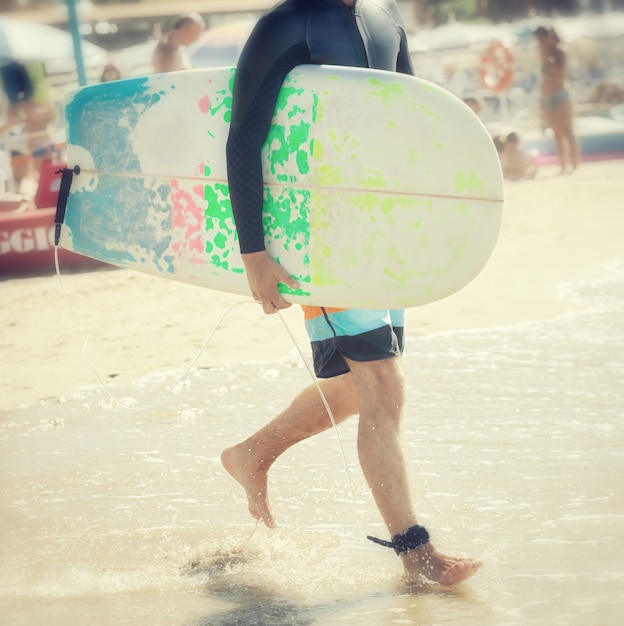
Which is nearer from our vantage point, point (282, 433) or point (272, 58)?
point (272, 58)

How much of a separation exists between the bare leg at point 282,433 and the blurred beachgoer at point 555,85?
962 cm

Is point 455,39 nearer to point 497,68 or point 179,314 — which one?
point 497,68

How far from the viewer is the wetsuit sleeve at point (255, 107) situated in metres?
2.48

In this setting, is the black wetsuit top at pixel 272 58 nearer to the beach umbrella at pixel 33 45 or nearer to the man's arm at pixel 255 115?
the man's arm at pixel 255 115

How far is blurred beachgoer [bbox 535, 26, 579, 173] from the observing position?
1162 centimetres

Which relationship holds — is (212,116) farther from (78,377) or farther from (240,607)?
(78,377)

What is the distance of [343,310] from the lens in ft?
8.77

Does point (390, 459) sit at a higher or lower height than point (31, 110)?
higher

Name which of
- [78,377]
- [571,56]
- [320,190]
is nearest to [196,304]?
[78,377]

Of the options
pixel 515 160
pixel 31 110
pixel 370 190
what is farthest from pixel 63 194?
pixel 31 110

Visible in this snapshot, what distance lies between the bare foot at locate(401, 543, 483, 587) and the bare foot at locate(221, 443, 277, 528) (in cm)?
51

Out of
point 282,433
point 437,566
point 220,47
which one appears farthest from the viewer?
point 220,47

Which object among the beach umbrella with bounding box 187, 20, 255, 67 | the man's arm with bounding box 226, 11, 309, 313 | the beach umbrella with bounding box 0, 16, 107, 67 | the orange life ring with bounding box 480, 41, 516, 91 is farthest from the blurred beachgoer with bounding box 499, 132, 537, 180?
the man's arm with bounding box 226, 11, 309, 313

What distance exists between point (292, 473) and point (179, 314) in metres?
2.55
